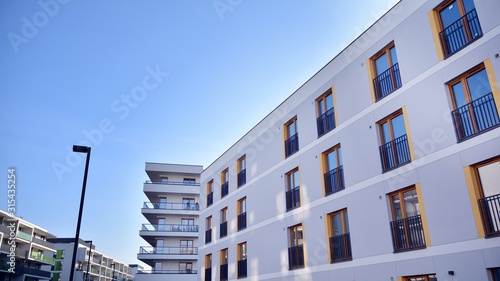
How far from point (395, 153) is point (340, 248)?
4082 millimetres

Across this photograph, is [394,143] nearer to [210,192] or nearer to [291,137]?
[291,137]

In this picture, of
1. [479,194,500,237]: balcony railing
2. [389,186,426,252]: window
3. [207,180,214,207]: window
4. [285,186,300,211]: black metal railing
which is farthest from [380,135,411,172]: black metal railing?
[207,180,214,207]: window

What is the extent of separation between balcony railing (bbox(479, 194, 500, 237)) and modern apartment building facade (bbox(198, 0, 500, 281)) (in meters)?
0.02

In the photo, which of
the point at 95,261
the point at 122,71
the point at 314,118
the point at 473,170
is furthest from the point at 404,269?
the point at 95,261

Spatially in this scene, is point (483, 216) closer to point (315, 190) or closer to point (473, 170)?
point (473, 170)

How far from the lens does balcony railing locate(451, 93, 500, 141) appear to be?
384 inches

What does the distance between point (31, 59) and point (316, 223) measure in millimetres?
11792

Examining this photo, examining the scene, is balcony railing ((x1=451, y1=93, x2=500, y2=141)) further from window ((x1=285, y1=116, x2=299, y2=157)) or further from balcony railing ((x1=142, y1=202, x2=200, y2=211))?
balcony railing ((x1=142, y1=202, x2=200, y2=211))

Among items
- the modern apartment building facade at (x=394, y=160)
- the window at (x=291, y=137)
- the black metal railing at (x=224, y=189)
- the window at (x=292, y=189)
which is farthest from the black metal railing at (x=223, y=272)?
the window at (x=291, y=137)

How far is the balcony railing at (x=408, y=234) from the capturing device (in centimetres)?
1095

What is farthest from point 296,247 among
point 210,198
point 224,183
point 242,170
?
point 210,198

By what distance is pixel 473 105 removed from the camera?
1020 cm

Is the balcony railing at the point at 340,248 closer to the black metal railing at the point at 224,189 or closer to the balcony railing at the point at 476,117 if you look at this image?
the balcony railing at the point at 476,117

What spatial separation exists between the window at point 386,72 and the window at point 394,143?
0.98 m
